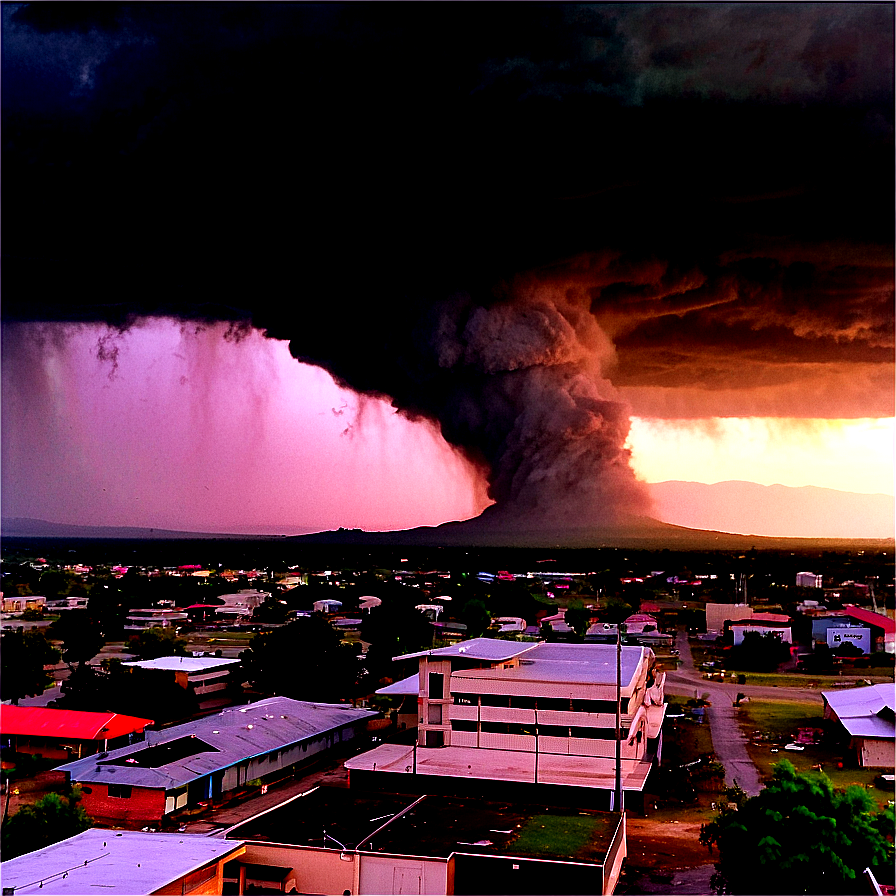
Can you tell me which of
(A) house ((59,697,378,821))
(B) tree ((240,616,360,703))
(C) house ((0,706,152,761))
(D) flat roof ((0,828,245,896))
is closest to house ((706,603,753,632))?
(B) tree ((240,616,360,703))

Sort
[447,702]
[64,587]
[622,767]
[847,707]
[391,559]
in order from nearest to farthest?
[622,767], [447,702], [847,707], [391,559], [64,587]

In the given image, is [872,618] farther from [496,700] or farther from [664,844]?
[664,844]

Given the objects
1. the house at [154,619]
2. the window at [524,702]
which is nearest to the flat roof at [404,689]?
the window at [524,702]

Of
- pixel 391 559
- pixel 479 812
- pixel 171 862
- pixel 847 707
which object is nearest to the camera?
pixel 171 862

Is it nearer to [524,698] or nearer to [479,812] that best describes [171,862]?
[479,812]

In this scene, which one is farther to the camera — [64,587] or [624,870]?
[64,587]

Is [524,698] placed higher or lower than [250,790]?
higher

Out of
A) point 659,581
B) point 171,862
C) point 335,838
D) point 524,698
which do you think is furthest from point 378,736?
point 659,581

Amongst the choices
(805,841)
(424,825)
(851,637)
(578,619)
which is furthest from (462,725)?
(851,637)
